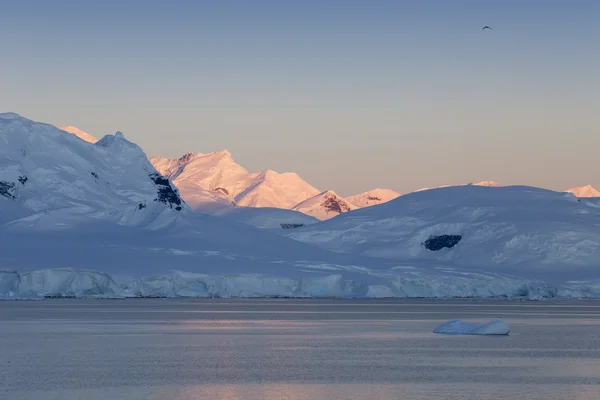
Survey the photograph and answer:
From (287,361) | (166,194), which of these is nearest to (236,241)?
(166,194)

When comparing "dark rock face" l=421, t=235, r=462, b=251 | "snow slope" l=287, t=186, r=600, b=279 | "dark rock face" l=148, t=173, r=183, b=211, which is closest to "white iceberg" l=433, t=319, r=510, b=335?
"snow slope" l=287, t=186, r=600, b=279

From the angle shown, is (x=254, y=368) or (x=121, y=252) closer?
(x=254, y=368)

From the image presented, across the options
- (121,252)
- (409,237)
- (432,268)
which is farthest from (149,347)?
(409,237)

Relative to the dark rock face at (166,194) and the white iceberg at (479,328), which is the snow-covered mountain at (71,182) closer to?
the dark rock face at (166,194)

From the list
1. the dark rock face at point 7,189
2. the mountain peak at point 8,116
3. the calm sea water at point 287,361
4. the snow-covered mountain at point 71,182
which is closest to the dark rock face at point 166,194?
the snow-covered mountain at point 71,182

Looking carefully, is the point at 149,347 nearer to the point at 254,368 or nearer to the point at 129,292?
the point at 254,368

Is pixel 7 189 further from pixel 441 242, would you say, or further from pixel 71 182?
pixel 441 242
